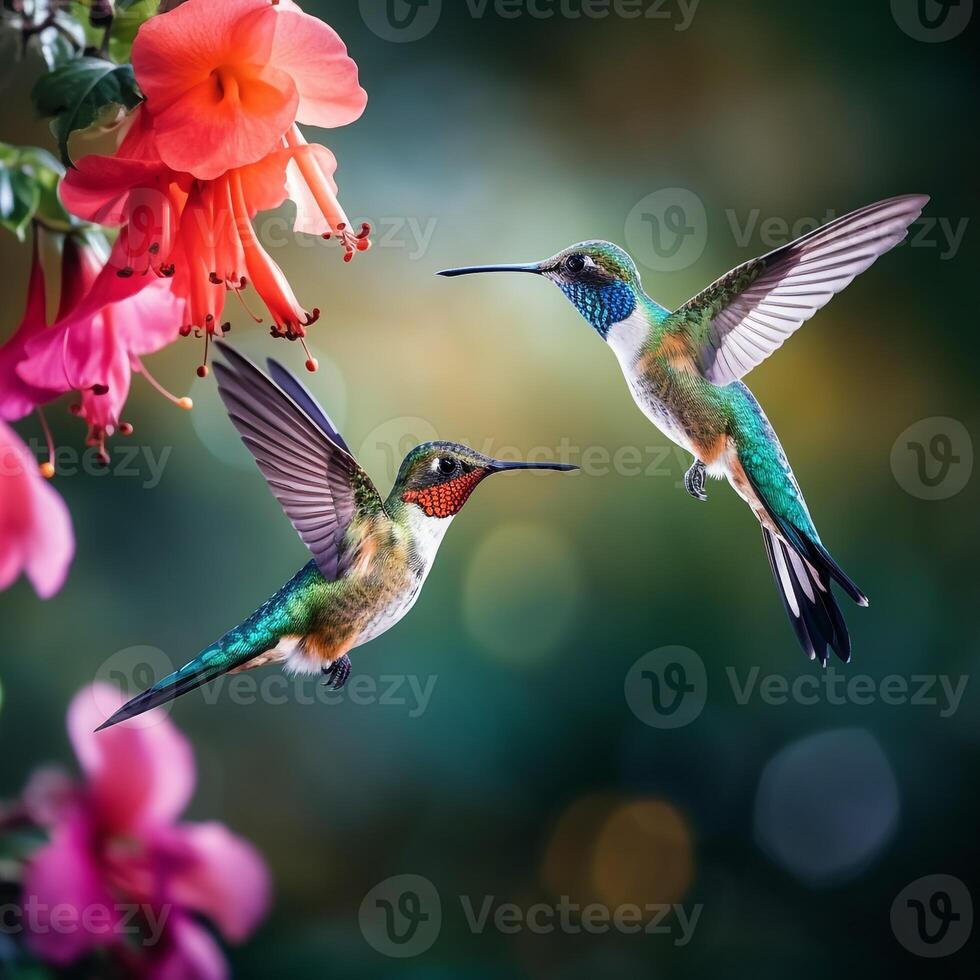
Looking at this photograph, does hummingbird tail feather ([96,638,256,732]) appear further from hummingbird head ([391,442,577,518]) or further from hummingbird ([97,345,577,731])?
hummingbird head ([391,442,577,518])

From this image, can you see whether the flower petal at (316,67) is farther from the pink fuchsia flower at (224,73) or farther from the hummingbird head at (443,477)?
the hummingbird head at (443,477)

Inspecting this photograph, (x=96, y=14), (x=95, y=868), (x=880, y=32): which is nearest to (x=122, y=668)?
(x=95, y=868)

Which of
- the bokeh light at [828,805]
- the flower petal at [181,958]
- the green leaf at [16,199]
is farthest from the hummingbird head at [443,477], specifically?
the bokeh light at [828,805]

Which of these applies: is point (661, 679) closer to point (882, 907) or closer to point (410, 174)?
point (882, 907)

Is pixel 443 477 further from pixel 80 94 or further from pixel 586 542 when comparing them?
pixel 586 542

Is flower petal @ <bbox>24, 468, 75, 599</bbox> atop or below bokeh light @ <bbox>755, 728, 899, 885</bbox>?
atop

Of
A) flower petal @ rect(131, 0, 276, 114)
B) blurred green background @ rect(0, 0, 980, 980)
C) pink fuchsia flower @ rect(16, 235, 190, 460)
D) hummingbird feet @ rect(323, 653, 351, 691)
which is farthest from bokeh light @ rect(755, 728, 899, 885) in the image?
flower petal @ rect(131, 0, 276, 114)

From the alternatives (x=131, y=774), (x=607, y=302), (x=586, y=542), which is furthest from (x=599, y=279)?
(x=586, y=542)
